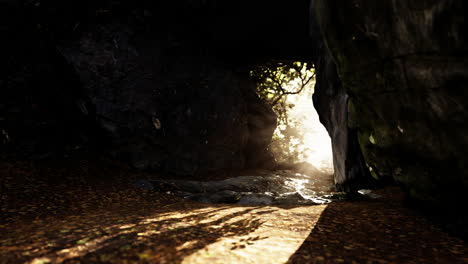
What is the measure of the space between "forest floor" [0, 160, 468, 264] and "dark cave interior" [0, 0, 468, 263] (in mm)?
37

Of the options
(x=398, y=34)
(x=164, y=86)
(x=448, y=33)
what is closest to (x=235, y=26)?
(x=164, y=86)

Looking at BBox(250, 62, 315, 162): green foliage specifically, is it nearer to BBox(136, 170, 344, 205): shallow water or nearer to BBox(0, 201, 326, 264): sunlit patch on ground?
BBox(136, 170, 344, 205): shallow water

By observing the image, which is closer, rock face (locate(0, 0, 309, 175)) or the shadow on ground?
the shadow on ground

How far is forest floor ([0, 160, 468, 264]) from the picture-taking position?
3.03 metres

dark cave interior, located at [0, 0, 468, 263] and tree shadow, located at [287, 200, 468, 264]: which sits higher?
dark cave interior, located at [0, 0, 468, 263]

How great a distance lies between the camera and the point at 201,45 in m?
12.5

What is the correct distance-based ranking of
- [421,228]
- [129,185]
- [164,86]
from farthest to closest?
1. [164,86]
2. [129,185]
3. [421,228]

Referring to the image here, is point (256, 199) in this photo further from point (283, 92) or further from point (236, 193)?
point (283, 92)

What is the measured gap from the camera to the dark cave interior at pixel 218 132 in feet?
11.2

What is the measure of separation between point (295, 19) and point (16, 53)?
1118 centimetres

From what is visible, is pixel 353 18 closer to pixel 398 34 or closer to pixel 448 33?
pixel 398 34

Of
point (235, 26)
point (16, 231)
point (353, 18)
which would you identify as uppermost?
point (235, 26)

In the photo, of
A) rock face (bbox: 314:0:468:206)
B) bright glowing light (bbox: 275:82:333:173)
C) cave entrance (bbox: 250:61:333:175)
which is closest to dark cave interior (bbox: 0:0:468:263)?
rock face (bbox: 314:0:468:206)

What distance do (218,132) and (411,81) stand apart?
8518 mm
